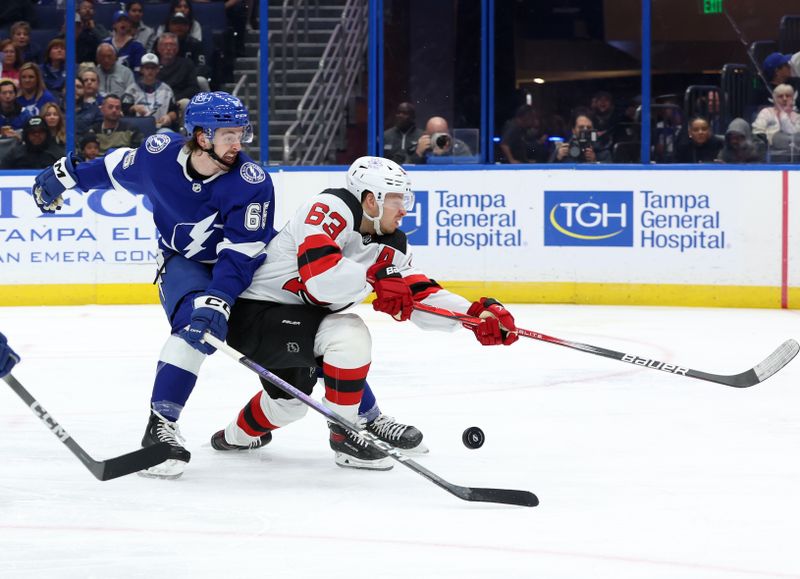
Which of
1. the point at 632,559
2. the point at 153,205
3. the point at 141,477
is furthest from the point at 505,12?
the point at 632,559

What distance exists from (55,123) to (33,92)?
10.9 inches

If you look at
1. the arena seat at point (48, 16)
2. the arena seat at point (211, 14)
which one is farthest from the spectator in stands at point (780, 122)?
the arena seat at point (48, 16)

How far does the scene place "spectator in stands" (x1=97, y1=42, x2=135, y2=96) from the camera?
303 inches

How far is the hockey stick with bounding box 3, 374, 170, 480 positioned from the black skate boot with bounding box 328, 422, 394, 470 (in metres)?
0.51

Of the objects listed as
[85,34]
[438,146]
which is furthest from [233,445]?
[85,34]

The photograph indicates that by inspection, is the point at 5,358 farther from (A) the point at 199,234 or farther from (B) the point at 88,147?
(B) the point at 88,147

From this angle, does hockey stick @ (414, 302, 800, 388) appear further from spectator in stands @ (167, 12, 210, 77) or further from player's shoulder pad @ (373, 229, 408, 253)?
spectator in stands @ (167, 12, 210, 77)

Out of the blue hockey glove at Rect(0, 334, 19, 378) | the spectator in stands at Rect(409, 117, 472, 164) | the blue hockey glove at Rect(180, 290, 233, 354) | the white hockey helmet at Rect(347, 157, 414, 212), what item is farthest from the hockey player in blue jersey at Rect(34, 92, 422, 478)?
the spectator in stands at Rect(409, 117, 472, 164)

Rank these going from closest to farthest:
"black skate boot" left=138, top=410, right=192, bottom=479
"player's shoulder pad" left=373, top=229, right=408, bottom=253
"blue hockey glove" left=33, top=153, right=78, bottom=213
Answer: "black skate boot" left=138, top=410, right=192, bottom=479, "player's shoulder pad" left=373, top=229, right=408, bottom=253, "blue hockey glove" left=33, top=153, right=78, bottom=213

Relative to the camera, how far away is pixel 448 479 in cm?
321

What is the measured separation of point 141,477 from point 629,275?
4480mm

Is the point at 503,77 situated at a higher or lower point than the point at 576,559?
higher

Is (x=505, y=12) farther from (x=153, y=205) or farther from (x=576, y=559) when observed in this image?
(x=576, y=559)

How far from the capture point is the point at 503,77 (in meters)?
7.61
